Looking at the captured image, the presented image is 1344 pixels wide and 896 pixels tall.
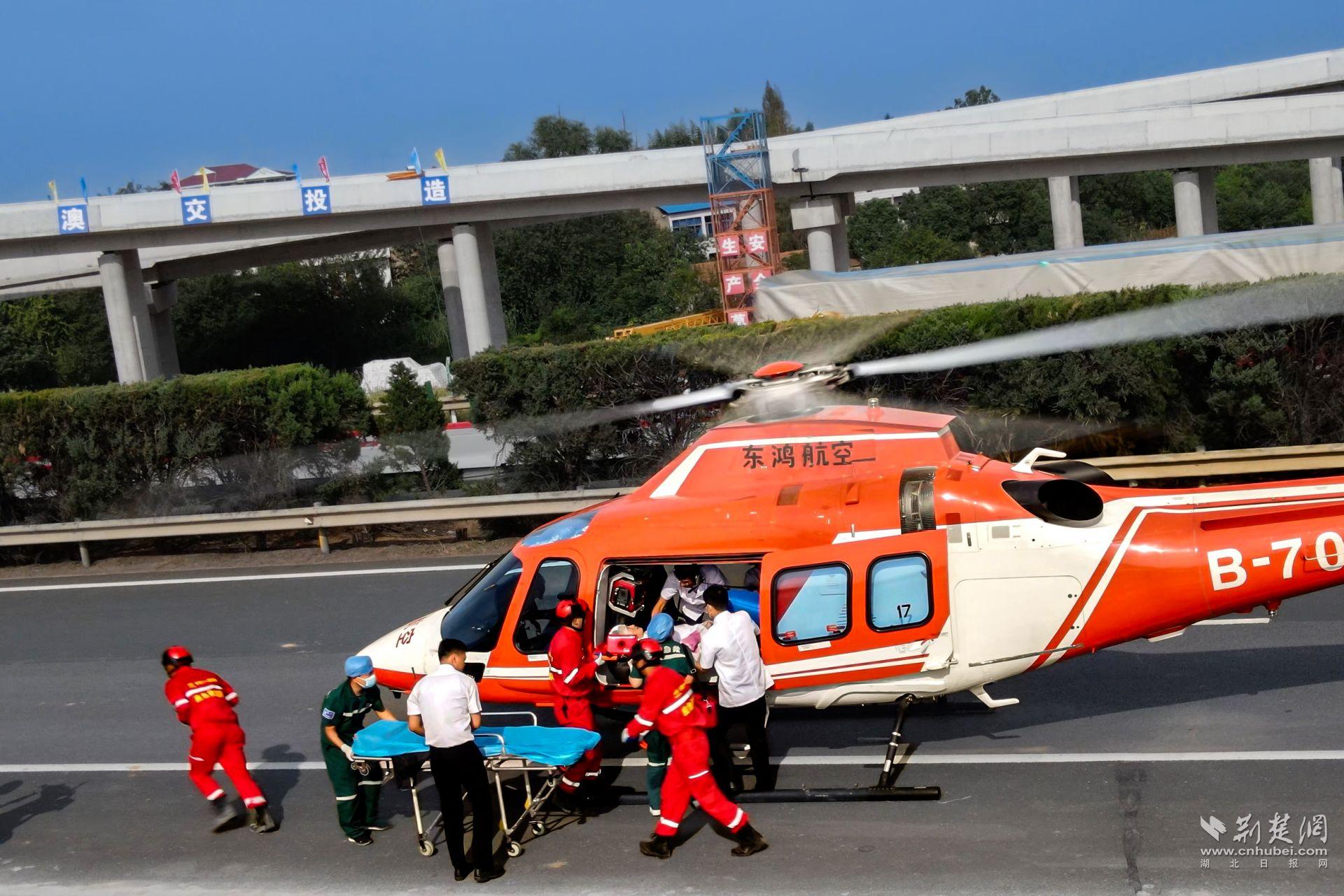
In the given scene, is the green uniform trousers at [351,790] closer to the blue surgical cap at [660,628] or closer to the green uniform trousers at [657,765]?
the green uniform trousers at [657,765]

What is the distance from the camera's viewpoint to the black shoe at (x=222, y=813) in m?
9.19

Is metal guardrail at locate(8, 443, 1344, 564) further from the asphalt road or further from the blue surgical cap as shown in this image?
the blue surgical cap

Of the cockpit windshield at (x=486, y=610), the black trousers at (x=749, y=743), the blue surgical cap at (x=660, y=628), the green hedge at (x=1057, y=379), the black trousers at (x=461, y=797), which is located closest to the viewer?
the black trousers at (x=461, y=797)

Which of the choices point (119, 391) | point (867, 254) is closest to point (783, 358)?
point (119, 391)

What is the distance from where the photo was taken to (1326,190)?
39.2 meters

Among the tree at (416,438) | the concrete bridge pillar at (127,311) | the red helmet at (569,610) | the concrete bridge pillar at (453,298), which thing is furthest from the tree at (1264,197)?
the red helmet at (569,610)

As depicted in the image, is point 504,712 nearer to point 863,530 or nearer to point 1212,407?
point 863,530

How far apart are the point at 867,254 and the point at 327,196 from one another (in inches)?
1584

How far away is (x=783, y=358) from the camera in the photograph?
635 inches

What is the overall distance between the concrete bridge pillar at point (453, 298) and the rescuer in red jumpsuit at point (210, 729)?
90.3ft

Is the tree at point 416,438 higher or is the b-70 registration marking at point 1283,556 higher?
the tree at point 416,438

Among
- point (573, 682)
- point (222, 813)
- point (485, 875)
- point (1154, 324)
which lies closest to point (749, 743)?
point (573, 682)

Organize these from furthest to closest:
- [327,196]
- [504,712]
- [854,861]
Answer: [327,196] → [504,712] → [854,861]

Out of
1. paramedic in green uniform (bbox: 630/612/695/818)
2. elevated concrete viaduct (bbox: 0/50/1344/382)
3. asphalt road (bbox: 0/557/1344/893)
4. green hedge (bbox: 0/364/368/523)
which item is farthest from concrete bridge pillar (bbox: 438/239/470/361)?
paramedic in green uniform (bbox: 630/612/695/818)
